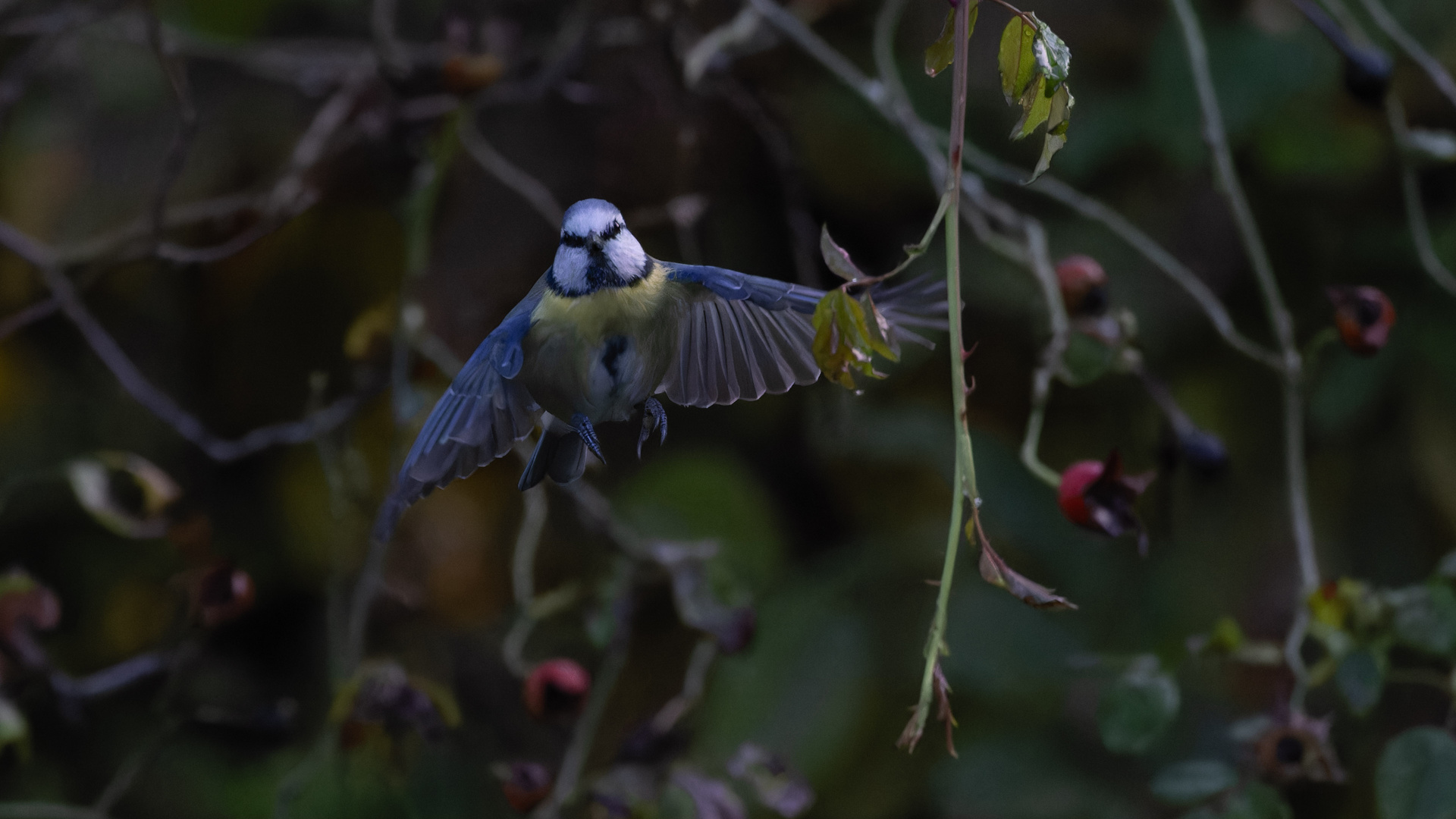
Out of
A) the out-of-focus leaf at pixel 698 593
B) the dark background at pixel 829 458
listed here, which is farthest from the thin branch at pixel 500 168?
the out-of-focus leaf at pixel 698 593

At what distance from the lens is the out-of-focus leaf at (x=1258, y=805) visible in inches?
20.0

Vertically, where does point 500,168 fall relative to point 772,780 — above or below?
above

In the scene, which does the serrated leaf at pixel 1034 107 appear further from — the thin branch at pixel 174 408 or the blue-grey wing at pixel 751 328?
the thin branch at pixel 174 408

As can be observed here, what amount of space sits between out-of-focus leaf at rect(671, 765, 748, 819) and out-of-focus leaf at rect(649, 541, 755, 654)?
3.0 inches

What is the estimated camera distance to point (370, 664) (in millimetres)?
597

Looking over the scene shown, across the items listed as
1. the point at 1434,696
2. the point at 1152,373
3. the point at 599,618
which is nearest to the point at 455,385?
the point at 599,618

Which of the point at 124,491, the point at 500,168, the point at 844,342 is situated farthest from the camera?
the point at 124,491

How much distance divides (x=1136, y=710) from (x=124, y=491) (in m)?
0.55

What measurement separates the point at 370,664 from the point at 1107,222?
0.46 metres

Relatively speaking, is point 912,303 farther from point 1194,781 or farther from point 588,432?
point 1194,781

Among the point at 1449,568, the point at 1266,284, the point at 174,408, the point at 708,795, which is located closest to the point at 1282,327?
the point at 1266,284

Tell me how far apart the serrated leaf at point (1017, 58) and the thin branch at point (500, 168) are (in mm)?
304

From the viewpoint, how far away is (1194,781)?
0.52 m

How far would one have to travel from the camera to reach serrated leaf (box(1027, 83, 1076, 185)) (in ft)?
0.51
